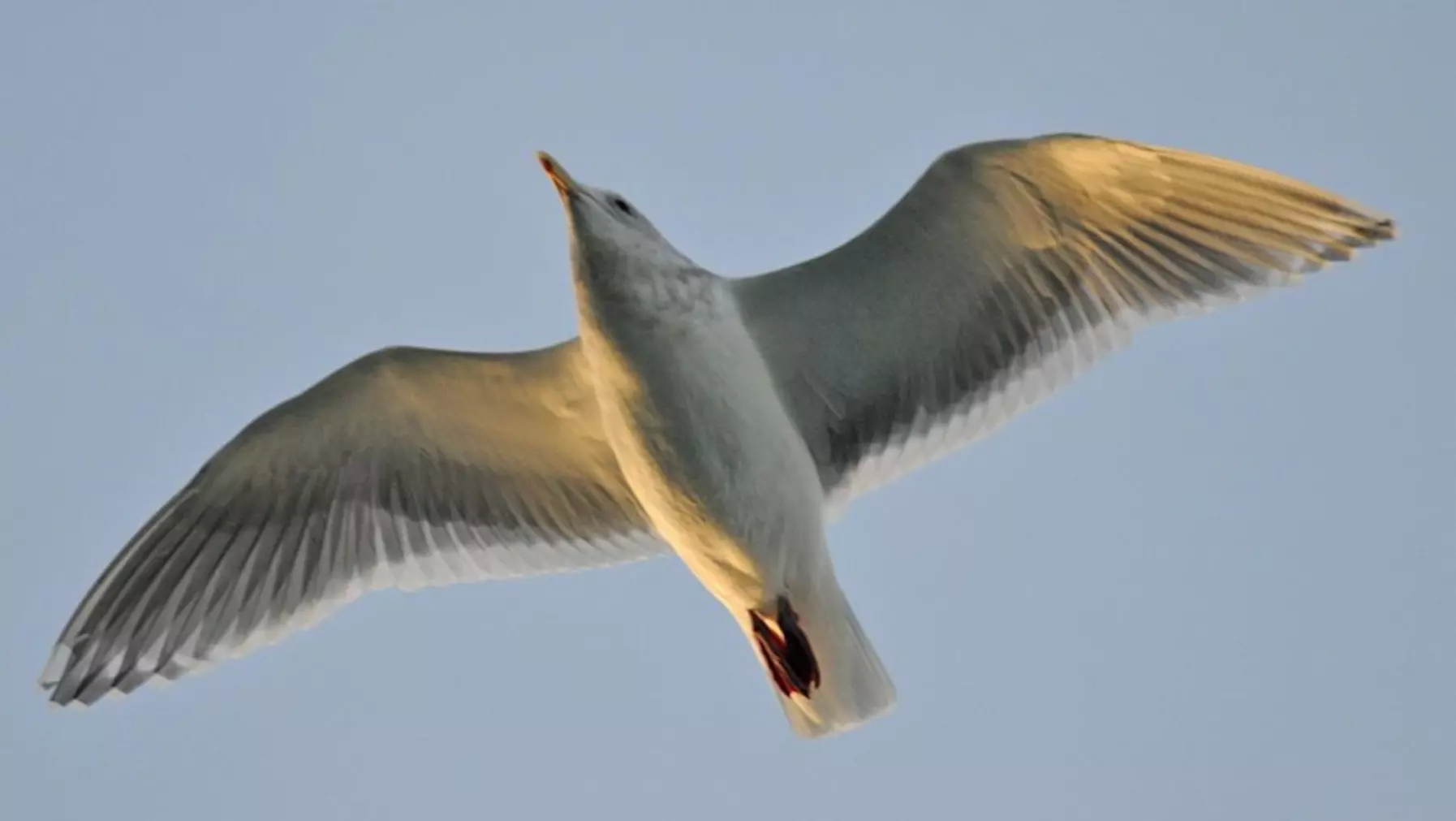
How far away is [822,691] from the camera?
641 centimetres

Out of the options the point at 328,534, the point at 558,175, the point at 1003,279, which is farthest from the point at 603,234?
the point at 328,534

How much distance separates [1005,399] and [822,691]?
1280 mm

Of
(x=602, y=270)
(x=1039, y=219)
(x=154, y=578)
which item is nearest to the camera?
(x=602, y=270)

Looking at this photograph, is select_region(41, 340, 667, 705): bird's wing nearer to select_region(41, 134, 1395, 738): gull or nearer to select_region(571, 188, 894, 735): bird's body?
select_region(41, 134, 1395, 738): gull

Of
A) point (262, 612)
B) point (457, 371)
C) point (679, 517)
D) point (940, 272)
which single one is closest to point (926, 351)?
point (940, 272)

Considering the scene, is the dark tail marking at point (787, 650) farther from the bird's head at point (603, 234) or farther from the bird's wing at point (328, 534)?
the bird's head at point (603, 234)

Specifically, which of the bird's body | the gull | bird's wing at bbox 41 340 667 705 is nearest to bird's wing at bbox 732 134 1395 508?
the gull

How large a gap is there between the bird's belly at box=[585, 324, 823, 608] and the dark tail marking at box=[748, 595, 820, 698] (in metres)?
0.09

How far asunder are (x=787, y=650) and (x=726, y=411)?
2.79ft

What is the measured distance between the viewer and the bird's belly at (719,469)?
239 inches

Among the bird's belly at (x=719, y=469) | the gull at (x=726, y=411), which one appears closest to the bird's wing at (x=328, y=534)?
the gull at (x=726, y=411)

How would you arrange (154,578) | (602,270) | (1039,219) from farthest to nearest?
(154,578) < (1039,219) < (602,270)

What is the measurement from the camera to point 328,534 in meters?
7.11

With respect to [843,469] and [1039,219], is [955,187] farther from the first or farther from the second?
[843,469]
